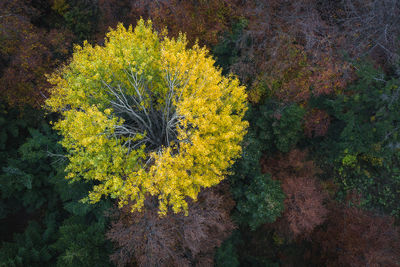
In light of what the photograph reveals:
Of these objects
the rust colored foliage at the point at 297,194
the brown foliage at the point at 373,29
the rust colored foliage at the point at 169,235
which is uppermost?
the brown foliage at the point at 373,29

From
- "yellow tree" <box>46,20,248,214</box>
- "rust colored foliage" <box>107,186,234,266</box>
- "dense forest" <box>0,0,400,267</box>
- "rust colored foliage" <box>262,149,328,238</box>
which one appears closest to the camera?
"yellow tree" <box>46,20,248,214</box>

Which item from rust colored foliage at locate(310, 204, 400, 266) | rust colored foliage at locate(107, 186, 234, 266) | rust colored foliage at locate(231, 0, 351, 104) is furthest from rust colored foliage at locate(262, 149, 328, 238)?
rust colored foliage at locate(231, 0, 351, 104)

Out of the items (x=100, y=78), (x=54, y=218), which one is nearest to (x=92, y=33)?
(x=100, y=78)

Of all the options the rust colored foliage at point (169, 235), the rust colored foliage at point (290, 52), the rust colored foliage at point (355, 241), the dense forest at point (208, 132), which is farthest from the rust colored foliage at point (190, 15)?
the rust colored foliage at point (355, 241)

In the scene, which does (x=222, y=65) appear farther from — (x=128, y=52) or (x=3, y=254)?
(x=3, y=254)

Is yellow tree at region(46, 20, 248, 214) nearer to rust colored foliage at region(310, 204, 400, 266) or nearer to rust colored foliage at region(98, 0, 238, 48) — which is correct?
rust colored foliage at region(98, 0, 238, 48)

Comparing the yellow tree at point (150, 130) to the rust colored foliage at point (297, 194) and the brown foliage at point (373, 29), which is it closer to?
the rust colored foliage at point (297, 194)
